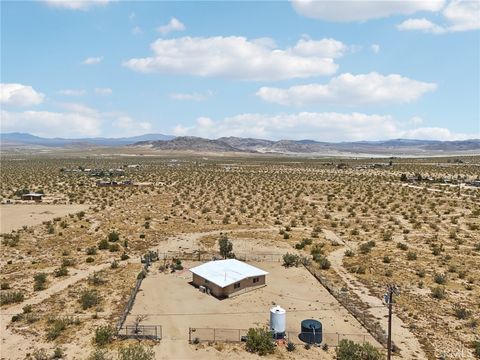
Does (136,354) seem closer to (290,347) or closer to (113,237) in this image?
(290,347)

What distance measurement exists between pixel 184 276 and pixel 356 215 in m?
32.0

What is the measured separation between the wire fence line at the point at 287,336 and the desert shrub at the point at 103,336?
4.20 meters

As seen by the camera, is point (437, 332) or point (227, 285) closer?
point (437, 332)

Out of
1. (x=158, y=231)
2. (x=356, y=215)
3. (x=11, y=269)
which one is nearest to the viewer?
(x=11, y=269)

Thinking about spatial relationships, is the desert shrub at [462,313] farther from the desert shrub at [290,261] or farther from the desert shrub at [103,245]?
the desert shrub at [103,245]

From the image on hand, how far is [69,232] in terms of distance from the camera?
46.8 m

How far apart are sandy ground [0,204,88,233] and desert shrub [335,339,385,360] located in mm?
41261

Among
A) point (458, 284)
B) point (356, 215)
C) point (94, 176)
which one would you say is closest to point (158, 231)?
point (356, 215)

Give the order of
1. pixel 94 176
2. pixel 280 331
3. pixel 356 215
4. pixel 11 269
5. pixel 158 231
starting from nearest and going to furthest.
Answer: pixel 280 331
pixel 11 269
pixel 158 231
pixel 356 215
pixel 94 176

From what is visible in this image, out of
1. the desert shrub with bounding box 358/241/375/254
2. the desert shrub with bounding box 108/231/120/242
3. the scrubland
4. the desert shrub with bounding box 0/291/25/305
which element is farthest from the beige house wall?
the desert shrub with bounding box 108/231/120/242

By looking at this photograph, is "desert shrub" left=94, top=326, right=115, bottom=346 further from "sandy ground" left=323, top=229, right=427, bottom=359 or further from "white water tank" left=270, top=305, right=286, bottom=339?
"sandy ground" left=323, top=229, right=427, bottom=359

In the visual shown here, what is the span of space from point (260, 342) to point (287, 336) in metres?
2.23

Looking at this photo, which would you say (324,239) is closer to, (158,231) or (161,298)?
(158,231)

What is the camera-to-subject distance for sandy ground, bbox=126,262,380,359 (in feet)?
75.8
